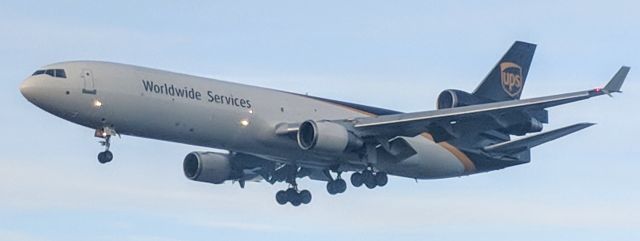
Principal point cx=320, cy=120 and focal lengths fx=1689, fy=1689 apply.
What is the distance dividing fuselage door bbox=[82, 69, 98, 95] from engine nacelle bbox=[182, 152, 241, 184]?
9.48 m

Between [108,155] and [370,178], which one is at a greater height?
[108,155]

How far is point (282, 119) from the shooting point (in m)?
72.1

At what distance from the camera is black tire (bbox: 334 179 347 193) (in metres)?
75.1

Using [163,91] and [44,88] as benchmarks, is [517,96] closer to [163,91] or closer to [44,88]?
[163,91]

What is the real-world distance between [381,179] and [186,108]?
9.50 meters

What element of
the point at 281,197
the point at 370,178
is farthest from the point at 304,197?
the point at 370,178

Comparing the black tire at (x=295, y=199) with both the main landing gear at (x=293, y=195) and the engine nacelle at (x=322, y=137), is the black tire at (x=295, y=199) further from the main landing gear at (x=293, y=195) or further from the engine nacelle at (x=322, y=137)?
the engine nacelle at (x=322, y=137)

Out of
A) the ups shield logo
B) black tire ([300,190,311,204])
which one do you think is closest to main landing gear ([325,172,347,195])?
black tire ([300,190,311,204])

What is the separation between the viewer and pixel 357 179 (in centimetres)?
7356

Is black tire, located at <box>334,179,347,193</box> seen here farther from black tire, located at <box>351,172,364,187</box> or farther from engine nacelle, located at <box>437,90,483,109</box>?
engine nacelle, located at <box>437,90,483,109</box>

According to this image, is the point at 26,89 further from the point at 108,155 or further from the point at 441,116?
the point at 441,116

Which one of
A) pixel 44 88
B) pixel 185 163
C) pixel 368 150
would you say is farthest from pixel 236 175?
pixel 44 88

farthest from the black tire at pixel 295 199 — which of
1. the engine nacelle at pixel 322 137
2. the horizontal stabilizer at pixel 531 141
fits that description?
the horizontal stabilizer at pixel 531 141

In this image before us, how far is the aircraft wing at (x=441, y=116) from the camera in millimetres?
68500
